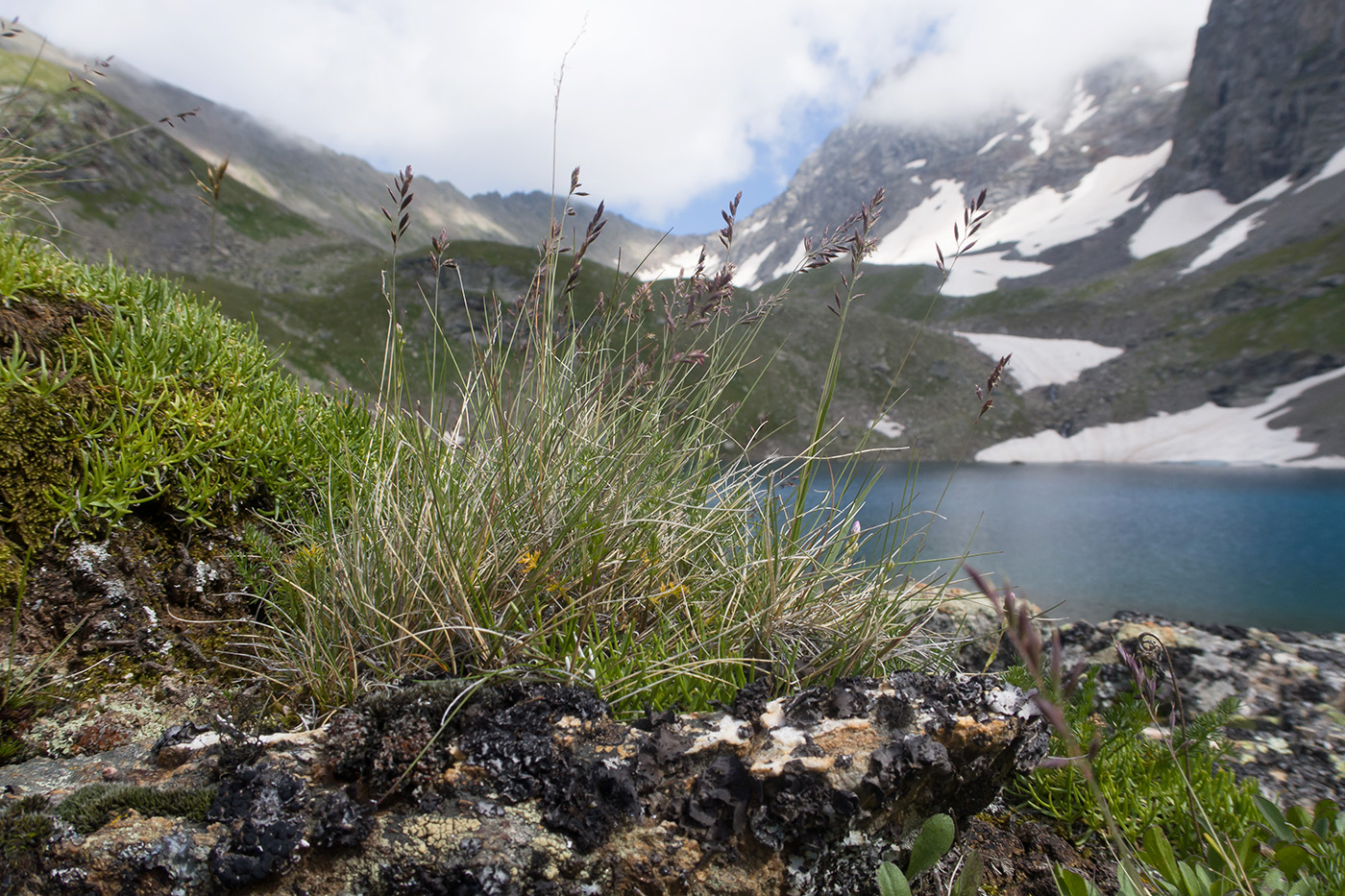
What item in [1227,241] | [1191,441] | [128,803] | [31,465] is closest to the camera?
[128,803]

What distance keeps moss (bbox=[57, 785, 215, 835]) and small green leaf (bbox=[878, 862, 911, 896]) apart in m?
1.72

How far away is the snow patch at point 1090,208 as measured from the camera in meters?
160

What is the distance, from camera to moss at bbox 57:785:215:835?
1.51 meters

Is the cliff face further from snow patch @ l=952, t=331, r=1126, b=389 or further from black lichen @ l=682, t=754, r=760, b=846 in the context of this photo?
black lichen @ l=682, t=754, r=760, b=846

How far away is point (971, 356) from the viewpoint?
90.2 m

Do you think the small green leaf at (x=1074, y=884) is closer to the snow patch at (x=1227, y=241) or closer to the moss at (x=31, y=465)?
the moss at (x=31, y=465)

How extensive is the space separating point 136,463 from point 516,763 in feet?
6.07

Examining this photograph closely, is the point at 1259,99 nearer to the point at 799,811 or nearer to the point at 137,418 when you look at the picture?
the point at 799,811

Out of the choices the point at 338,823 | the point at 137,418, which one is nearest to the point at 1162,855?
the point at 338,823

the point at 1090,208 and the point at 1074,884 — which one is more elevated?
the point at 1090,208

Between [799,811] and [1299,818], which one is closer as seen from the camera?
[799,811]

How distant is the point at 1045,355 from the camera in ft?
336

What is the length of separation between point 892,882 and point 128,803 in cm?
194

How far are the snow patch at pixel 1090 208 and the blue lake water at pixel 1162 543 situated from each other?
424 ft
